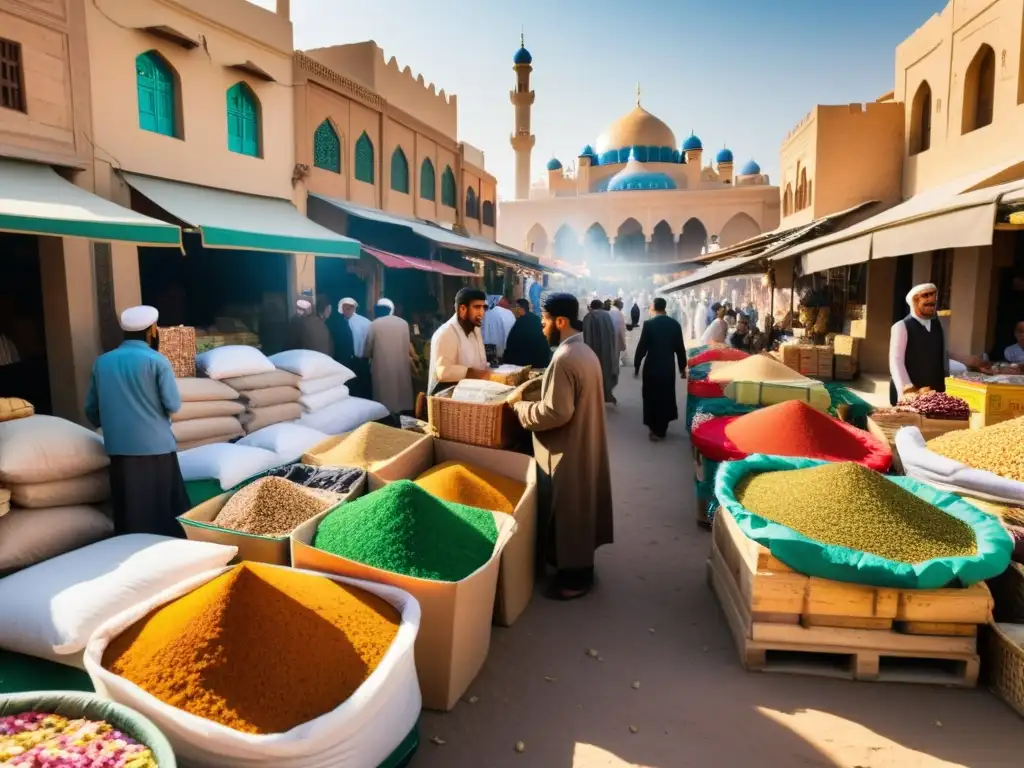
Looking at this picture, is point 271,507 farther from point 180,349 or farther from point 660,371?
point 660,371

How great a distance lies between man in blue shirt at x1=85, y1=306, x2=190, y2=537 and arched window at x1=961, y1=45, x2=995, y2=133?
9873mm

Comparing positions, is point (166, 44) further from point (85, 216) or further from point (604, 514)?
point (604, 514)

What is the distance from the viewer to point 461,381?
378 centimetres

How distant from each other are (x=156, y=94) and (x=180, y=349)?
4077 millimetres

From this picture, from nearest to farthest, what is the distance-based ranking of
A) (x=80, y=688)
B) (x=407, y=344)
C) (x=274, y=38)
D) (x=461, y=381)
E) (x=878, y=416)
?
(x=80, y=688) → (x=461, y=381) → (x=878, y=416) → (x=407, y=344) → (x=274, y=38)

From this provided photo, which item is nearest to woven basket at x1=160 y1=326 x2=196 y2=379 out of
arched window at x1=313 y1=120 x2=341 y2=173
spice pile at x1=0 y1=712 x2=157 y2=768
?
spice pile at x1=0 y1=712 x2=157 y2=768

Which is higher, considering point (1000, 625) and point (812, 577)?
point (812, 577)

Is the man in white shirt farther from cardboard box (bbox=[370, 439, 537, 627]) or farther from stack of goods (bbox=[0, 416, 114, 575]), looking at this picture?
stack of goods (bbox=[0, 416, 114, 575])

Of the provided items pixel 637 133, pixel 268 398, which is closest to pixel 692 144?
pixel 637 133

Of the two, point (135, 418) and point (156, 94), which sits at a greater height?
point (156, 94)

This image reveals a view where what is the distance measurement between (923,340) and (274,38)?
840 cm


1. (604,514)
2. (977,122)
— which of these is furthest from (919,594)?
(977,122)

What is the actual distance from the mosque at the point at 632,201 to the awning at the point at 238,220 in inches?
784

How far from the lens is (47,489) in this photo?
2896 mm
